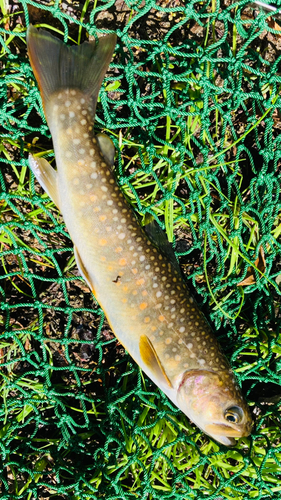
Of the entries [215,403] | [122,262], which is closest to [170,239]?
[122,262]

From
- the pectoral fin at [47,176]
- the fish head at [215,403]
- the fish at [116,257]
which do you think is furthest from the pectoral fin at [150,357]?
the pectoral fin at [47,176]

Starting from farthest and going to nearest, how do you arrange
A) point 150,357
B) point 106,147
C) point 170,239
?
point 170,239
point 150,357
point 106,147

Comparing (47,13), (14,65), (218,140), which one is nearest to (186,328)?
(218,140)

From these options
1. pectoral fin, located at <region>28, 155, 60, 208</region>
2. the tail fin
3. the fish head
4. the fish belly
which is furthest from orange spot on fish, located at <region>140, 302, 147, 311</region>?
the tail fin

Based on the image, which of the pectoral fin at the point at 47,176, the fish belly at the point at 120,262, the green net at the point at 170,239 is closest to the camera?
the fish belly at the point at 120,262

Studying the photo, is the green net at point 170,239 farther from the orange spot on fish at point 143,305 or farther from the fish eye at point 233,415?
the orange spot on fish at point 143,305

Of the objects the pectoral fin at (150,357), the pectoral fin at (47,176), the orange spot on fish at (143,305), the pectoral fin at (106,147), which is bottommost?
the pectoral fin at (150,357)

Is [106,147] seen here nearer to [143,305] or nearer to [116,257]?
[116,257]

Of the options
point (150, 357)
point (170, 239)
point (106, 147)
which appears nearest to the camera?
point (106, 147)
